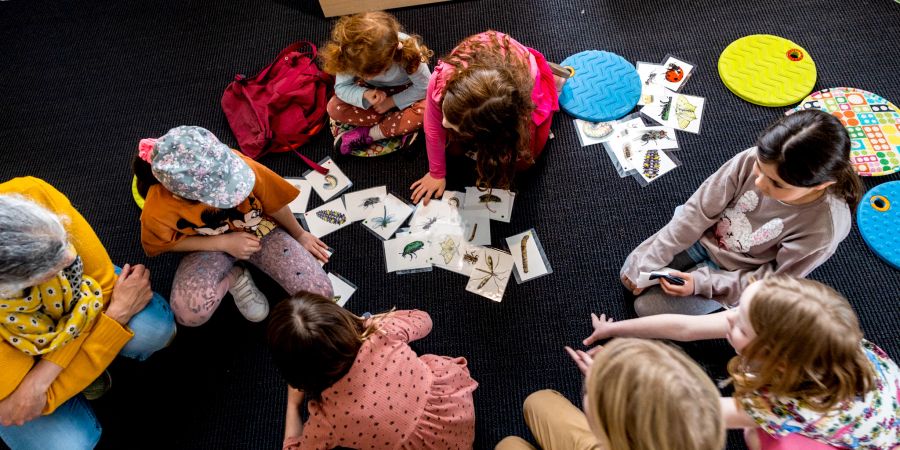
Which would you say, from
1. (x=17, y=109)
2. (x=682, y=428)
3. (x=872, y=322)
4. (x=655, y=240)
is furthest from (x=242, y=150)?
(x=872, y=322)

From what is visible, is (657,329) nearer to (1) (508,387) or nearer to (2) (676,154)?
(1) (508,387)

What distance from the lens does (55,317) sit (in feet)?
5.19

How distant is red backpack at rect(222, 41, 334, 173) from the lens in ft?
8.23

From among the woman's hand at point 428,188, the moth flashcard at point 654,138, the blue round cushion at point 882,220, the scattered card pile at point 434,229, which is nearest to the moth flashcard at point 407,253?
the scattered card pile at point 434,229

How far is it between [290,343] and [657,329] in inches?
47.6

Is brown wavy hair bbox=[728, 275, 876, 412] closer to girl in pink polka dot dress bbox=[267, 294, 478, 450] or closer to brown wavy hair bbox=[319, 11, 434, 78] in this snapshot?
girl in pink polka dot dress bbox=[267, 294, 478, 450]

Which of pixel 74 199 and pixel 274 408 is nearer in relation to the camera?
pixel 274 408

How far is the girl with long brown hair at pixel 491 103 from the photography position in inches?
69.4

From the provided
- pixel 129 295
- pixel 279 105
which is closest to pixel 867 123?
pixel 279 105

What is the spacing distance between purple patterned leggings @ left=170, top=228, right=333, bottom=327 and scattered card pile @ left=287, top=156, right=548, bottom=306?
0.19 m

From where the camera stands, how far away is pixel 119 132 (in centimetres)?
269

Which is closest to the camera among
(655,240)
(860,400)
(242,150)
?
(860,400)

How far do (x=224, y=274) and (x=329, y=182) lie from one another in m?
0.65

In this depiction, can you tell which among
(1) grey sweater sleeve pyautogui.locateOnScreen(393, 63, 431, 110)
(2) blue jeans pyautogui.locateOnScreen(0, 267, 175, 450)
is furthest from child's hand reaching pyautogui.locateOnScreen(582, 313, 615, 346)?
(2) blue jeans pyautogui.locateOnScreen(0, 267, 175, 450)
